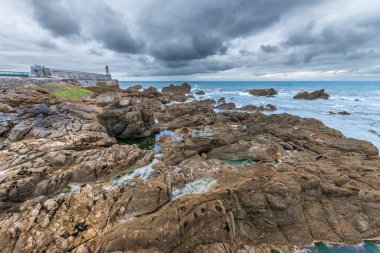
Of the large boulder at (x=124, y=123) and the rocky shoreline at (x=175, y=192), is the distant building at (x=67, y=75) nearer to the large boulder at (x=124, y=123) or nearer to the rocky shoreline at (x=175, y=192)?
the rocky shoreline at (x=175, y=192)

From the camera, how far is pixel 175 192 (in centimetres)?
1287

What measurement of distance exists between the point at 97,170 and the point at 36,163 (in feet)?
13.4

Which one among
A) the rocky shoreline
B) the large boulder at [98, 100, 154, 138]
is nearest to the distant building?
the rocky shoreline

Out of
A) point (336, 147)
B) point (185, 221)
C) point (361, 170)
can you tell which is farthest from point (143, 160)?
point (336, 147)

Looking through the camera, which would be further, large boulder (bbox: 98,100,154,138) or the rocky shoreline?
large boulder (bbox: 98,100,154,138)

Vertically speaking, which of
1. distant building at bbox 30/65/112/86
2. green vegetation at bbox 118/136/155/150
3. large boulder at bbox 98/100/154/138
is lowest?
green vegetation at bbox 118/136/155/150

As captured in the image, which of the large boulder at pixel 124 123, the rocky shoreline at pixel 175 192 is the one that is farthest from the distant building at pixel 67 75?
the large boulder at pixel 124 123

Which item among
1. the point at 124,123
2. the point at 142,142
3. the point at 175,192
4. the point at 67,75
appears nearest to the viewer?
the point at 175,192

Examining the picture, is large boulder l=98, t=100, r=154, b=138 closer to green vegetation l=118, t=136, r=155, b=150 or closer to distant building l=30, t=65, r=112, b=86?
green vegetation l=118, t=136, r=155, b=150

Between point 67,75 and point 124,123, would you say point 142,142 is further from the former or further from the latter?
point 67,75

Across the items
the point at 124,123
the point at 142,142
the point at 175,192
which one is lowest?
the point at 142,142

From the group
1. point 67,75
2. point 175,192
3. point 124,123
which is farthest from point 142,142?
point 67,75

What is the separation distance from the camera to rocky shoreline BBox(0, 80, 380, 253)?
816 centimetres

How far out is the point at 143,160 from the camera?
18.0m
